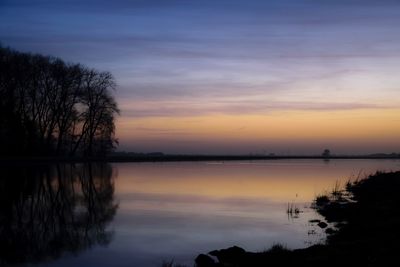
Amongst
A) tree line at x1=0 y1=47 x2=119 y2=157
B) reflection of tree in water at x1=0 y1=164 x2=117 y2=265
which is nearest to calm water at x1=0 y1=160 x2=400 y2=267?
reflection of tree in water at x1=0 y1=164 x2=117 y2=265

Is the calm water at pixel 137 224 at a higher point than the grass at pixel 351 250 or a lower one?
lower

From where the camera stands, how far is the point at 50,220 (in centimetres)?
2259

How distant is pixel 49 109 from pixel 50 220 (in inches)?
2296

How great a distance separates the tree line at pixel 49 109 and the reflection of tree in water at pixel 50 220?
34.9m

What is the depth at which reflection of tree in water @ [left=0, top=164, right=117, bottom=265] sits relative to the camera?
16594 mm

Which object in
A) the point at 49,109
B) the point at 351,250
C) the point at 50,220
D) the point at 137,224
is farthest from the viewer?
the point at 49,109

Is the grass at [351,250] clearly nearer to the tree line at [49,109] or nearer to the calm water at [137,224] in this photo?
the calm water at [137,224]

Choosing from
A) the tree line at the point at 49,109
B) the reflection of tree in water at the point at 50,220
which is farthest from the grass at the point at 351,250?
the tree line at the point at 49,109

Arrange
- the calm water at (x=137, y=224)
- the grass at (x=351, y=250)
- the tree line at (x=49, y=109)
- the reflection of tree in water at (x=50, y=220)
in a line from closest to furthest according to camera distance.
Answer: the grass at (x=351, y=250) < the calm water at (x=137, y=224) < the reflection of tree in water at (x=50, y=220) < the tree line at (x=49, y=109)

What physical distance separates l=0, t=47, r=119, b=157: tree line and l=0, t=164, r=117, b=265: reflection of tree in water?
34851mm

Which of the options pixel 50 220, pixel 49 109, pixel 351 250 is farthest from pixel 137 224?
pixel 49 109

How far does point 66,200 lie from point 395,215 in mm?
18278

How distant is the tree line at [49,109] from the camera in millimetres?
69750

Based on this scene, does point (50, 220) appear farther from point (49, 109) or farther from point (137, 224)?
point (49, 109)
